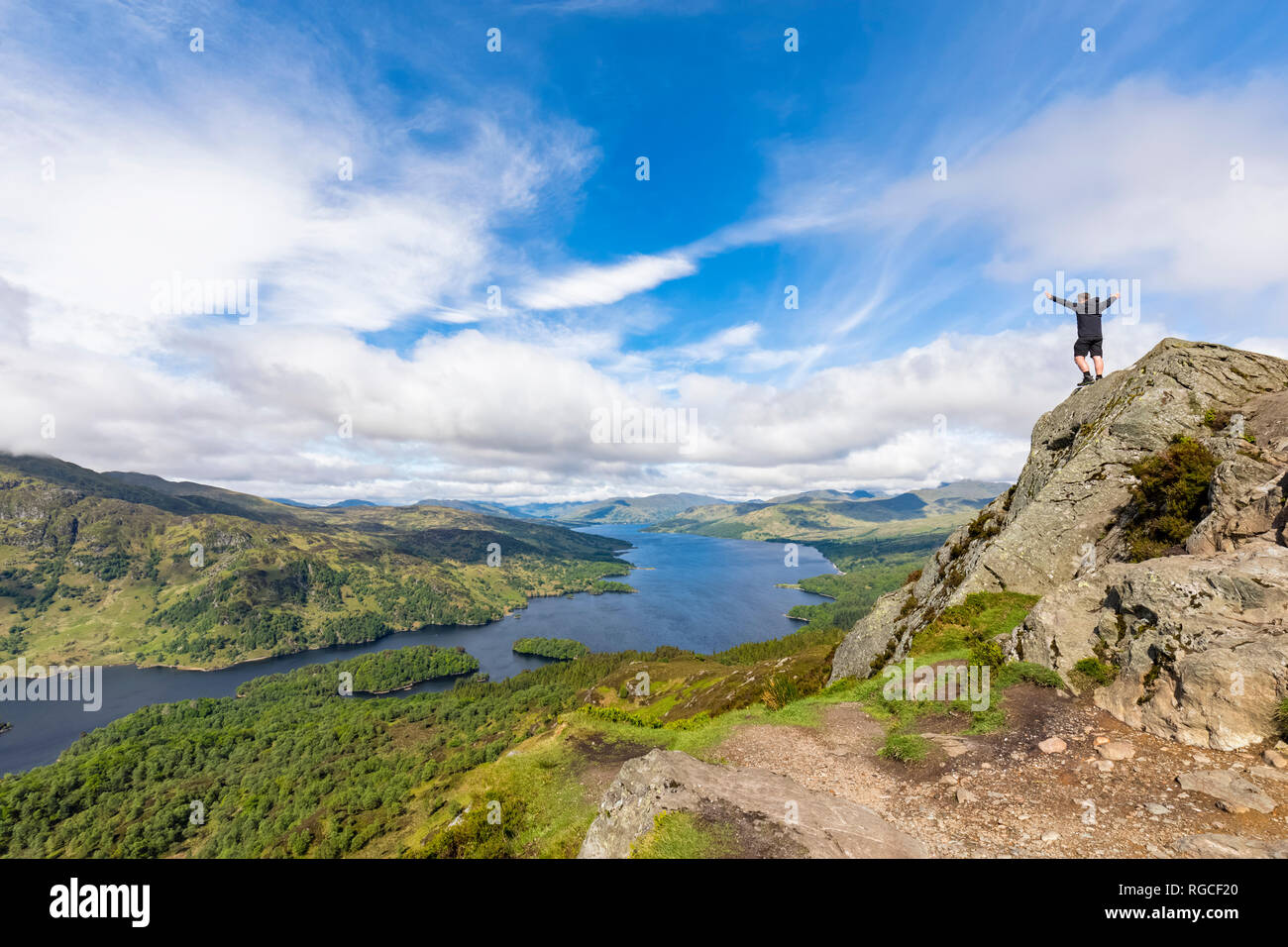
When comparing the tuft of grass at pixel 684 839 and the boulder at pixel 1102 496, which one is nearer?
the tuft of grass at pixel 684 839

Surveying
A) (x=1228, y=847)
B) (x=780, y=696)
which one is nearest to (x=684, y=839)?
(x=1228, y=847)

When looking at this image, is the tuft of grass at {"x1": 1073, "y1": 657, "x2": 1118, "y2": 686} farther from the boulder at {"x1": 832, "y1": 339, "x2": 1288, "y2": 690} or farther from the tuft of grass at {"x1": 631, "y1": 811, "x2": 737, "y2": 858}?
the tuft of grass at {"x1": 631, "y1": 811, "x2": 737, "y2": 858}

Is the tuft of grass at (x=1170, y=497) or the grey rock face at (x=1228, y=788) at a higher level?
the tuft of grass at (x=1170, y=497)

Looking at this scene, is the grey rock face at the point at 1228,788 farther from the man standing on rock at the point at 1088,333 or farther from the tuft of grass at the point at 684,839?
the man standing on rock at the point at 1088,333

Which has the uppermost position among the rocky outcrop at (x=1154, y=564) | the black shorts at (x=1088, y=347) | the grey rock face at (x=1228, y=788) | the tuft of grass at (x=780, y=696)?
the black shorts at (x=1088, y=347)

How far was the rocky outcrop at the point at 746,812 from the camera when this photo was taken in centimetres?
940

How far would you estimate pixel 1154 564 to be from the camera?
15641 millimetres

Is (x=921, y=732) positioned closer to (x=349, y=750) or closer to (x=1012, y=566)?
(x=1012, y=566)

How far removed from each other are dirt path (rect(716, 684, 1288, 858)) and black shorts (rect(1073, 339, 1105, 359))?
22.9 metres

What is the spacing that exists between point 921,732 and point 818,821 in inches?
259

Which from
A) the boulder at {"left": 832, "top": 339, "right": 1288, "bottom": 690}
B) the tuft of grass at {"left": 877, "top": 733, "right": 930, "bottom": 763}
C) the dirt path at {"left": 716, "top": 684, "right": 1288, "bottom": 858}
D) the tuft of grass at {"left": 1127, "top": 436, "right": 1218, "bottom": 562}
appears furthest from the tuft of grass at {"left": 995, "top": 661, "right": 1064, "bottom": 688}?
the tuft of grass at {"left": 1127, "top": 436, "right": 1218, "bottom": 562}

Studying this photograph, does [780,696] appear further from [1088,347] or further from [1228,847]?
[1088,347]

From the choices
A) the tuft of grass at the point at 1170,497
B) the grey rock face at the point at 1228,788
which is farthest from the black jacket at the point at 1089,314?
the grey rock face at the point at 1228,788
